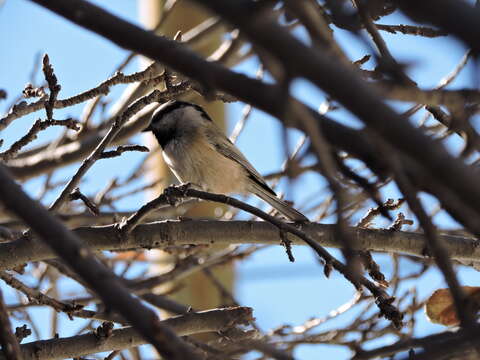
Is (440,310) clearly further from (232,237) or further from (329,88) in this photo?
(329,88)

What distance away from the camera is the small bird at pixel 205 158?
536cm

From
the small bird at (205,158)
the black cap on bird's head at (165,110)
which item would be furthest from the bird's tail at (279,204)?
the black cap on bird's head at (165,110)

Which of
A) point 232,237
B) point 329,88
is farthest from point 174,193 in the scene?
point 329,88

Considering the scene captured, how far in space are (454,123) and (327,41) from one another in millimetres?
374

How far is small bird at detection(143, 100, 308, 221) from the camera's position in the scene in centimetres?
536

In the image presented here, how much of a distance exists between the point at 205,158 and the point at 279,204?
95 centimetres

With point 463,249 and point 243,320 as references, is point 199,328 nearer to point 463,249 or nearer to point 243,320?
point 243,320

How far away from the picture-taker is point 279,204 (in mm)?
4695

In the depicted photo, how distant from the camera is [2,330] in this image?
199 centimetres

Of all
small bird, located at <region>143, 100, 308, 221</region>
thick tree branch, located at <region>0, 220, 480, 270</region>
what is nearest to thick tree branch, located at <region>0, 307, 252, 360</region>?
thick tree branch, located at <region>0, 220, 480, 270</region>

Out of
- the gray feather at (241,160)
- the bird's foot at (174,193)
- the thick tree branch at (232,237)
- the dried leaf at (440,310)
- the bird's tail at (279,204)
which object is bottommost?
the dried leaf at (440,310)

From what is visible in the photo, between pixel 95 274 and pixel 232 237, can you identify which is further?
pixel 232 237

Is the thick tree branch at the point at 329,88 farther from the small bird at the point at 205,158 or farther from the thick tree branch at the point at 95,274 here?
the small bird at the point at 205,158

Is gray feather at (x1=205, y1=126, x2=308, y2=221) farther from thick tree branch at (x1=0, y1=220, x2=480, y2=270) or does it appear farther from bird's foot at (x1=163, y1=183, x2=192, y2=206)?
bird's foot at (x1=163, y1=183, x2=192, y2=206)
